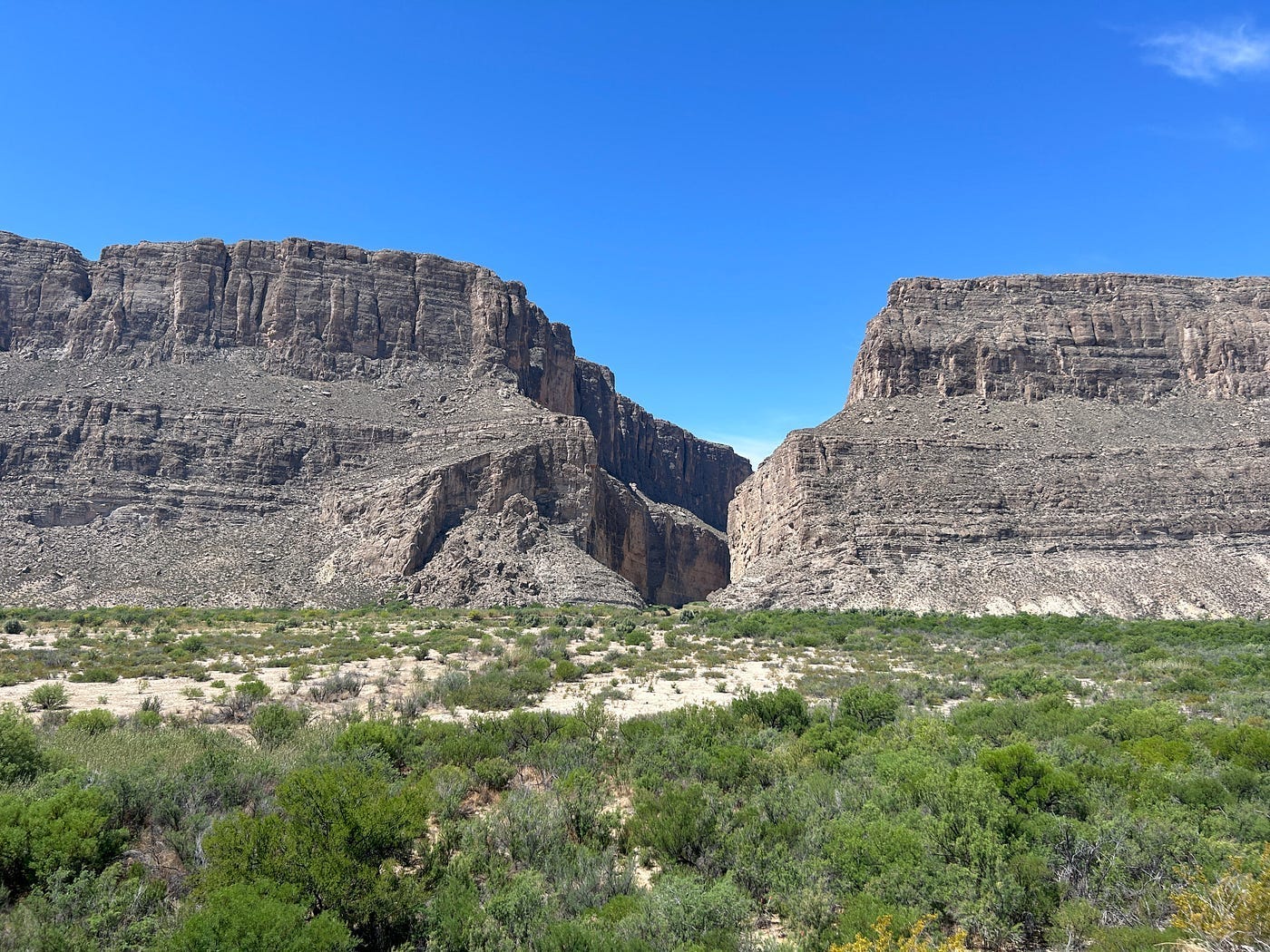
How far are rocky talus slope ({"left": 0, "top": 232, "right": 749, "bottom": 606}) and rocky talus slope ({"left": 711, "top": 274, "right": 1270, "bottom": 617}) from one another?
16.9 metres

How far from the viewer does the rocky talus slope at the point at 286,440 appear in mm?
49406

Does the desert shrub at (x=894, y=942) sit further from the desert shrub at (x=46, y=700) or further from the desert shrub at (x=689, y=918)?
the desert shrub at (x=46, y=700)

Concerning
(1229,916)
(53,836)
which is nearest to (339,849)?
(53,836)

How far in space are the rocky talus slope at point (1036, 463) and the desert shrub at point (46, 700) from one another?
42.3 metres

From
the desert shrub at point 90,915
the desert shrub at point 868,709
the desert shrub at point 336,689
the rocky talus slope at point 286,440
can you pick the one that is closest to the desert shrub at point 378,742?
the desert shrub at point 90,915

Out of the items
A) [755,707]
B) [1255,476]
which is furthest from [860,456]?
[755,707]

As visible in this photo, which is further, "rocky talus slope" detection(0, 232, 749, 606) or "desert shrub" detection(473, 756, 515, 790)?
"rocky talus slope" detection(0, 232, 749, 606)

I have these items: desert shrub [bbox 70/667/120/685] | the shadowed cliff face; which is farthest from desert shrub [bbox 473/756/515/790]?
the shadowed cliff face

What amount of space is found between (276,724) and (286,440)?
178 ft

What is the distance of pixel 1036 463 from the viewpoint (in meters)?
60.2

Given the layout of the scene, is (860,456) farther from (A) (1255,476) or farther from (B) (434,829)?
(B) (434,829)

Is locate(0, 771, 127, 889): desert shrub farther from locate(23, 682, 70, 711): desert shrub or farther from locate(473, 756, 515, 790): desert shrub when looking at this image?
locate(23, 682, 70, 711): desert shrub

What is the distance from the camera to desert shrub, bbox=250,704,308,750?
11.1 m

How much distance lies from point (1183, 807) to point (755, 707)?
650 centimetres
